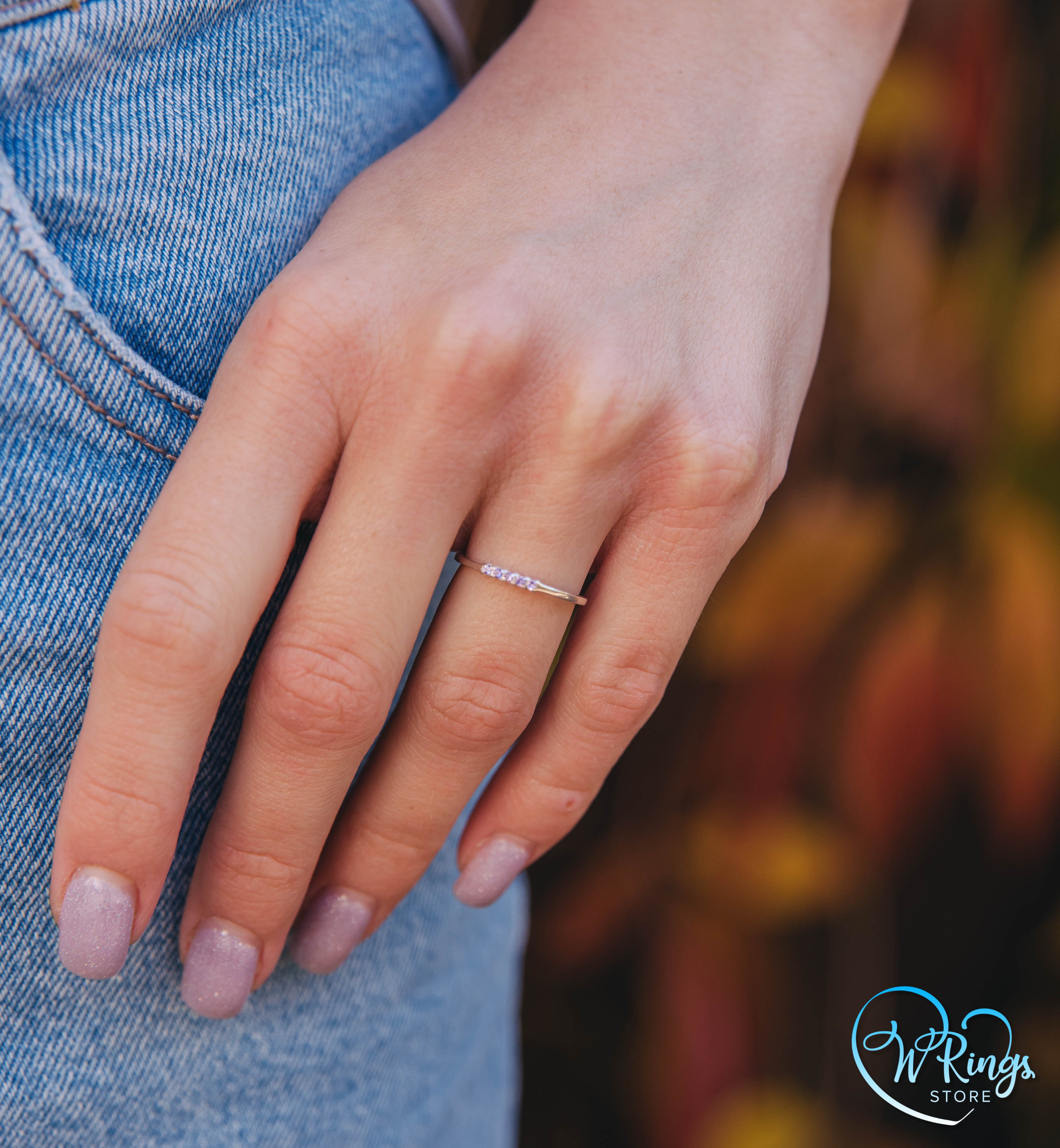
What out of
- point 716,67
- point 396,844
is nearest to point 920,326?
point 716,67

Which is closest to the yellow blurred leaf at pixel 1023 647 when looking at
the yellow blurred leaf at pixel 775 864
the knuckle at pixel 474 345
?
the yellow blurred leaf at pixel 775 864

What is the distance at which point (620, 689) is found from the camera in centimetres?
50

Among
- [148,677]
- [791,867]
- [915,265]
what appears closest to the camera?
[148,677]

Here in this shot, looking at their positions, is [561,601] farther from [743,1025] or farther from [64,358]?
[743,1025]

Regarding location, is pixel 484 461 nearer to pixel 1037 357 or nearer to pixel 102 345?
pixel 102 345

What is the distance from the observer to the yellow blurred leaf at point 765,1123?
1.33 m

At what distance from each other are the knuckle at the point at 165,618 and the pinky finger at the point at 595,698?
198 mm

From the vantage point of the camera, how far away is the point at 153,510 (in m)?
0.42

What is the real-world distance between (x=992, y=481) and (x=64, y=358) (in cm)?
112

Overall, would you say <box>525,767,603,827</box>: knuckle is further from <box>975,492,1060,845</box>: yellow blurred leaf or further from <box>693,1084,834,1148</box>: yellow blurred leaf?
<box>693,1084,834,1148</box>: yellow blurred leaf

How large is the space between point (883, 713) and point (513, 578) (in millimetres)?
905

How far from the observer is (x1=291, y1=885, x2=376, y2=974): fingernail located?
0.53 metres

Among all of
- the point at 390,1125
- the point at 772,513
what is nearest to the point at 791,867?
the point at 772,513

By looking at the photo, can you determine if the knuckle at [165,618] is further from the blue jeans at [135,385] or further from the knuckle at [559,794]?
the knuckle at [559,794]
